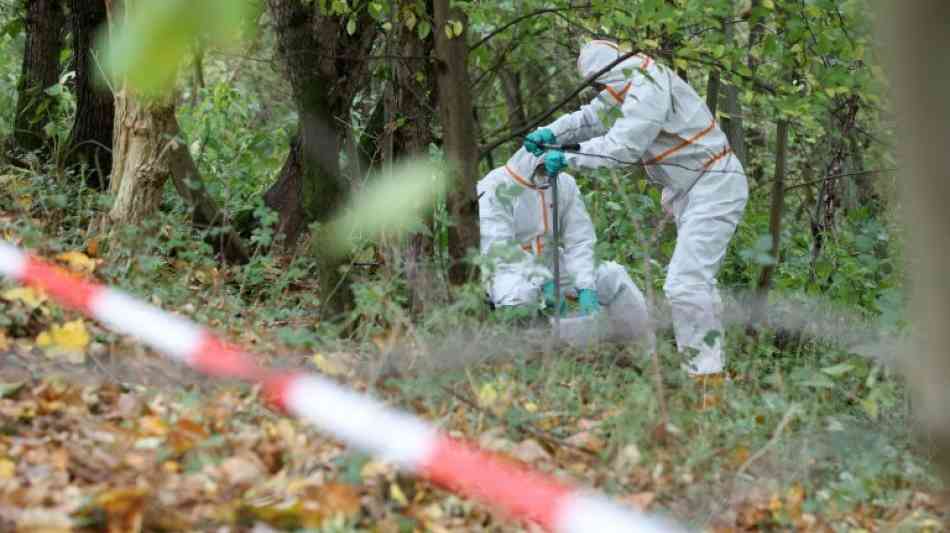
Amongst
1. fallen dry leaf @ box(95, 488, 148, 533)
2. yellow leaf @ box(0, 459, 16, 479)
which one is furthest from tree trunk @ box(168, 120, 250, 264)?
fallen dry leaf @ box(95, 488, 148, 533)

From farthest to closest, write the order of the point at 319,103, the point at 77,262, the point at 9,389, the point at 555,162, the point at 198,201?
the point at 198,201 → the point at 555,162 → the point at 319,103 → the point at 77,262 → the point at 9,389

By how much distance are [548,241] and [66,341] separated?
3487mm

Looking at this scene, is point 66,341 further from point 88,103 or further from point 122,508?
point 88,103

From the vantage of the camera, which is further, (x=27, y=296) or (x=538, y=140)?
(x=538, y=140)

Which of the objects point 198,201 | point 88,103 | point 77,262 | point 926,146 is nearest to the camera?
point 926,146

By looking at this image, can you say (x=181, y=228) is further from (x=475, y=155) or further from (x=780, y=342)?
(x=780, y=342)

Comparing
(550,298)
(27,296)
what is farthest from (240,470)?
(550,298)

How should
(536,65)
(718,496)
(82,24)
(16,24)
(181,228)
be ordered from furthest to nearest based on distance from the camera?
(536,65) < (16,24) < (82,24) < (181,228) < (718,496)

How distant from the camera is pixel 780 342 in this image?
A: 6605mm

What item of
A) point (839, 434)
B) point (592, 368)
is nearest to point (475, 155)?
point (592, 368)

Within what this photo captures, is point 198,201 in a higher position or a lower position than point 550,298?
higher

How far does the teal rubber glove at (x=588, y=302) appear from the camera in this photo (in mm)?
6172

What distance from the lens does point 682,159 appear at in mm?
6391

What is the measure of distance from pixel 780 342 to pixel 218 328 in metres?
3.66
